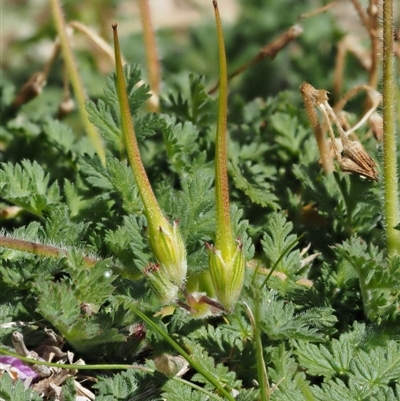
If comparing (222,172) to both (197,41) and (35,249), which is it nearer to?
(35,249)

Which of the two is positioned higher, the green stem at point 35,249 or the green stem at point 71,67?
the green stem at point 71,67

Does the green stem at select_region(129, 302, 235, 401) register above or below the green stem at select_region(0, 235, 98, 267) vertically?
below

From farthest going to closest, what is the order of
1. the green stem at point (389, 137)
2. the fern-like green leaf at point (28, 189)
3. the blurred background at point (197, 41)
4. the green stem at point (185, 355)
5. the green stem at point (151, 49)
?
1. the blurred background at point (197, 41)
2. the green stem at point (151, 49)
3. the fern-like green leaf at point (28, 189)
4. the green stem at point (389, 137)
5. the green stem at point (185, 355)

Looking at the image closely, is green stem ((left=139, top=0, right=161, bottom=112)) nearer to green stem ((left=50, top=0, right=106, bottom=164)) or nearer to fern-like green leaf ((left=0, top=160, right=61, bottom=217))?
green stem ((left=50, top=0, right=106, bottom=164))

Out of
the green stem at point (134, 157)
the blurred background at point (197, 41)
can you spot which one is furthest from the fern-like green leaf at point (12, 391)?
the blurred background at point (197, 41)

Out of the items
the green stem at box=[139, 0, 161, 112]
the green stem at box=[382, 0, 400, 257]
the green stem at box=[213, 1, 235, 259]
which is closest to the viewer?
the green stem at box=[213, 1, 235, 259]

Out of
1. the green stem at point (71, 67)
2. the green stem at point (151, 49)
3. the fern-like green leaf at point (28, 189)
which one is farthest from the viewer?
the green stem at point (151, 49)

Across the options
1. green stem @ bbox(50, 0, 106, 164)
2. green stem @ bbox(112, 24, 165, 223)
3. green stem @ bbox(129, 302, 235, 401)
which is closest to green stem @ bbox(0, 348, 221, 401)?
green stem @ bbox(129, 302, 235, 401)

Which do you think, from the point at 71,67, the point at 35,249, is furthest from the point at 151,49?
the point at 35,249

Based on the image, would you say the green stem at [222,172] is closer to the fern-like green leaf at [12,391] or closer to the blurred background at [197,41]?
the fern-like green leaf at [12,391]
